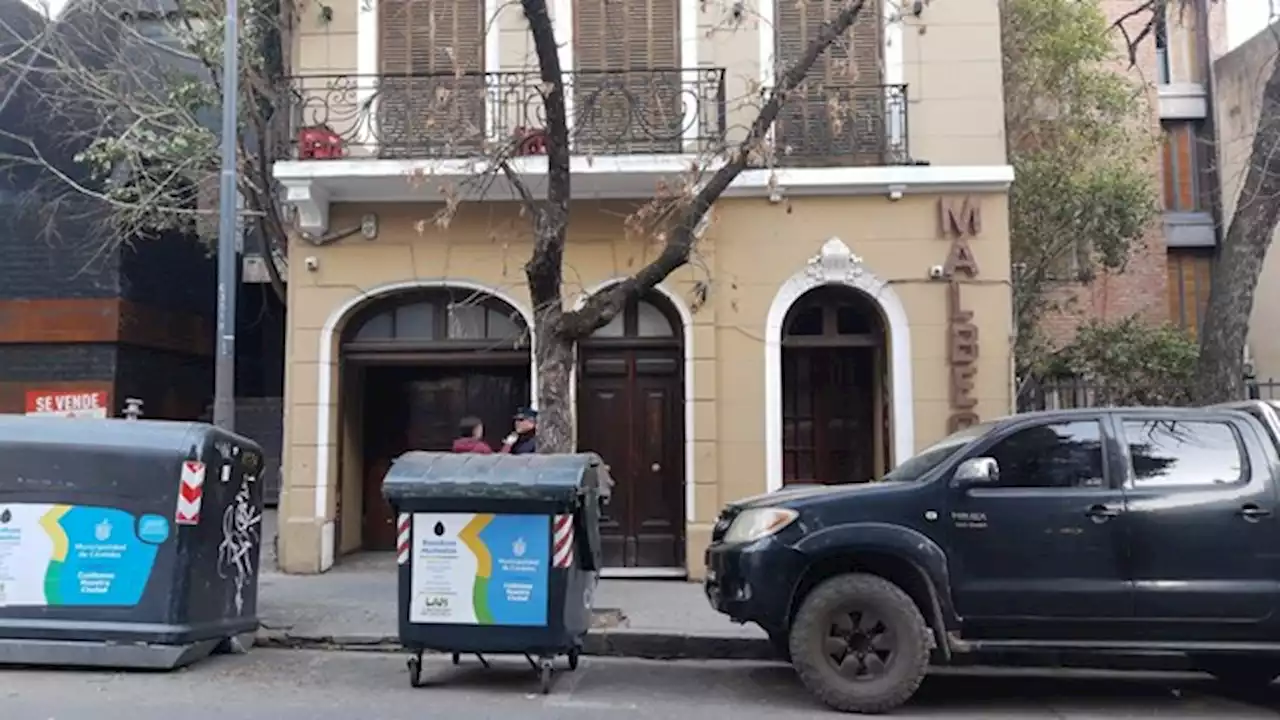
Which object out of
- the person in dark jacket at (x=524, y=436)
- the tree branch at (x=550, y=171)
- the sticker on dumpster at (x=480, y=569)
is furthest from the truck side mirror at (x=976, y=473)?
the person in dark jacket at (x=524, y=436)

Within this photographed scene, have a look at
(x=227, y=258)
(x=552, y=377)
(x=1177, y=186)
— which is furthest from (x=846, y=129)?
(x=1177, y=186)

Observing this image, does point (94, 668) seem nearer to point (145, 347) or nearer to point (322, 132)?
point (322, 132)

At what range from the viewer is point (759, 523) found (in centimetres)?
677

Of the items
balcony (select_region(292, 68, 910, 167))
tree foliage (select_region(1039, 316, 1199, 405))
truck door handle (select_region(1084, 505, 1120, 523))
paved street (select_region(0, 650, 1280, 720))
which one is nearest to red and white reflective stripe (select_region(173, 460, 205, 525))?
paved street (select_region(0, 650, 1280, 720))

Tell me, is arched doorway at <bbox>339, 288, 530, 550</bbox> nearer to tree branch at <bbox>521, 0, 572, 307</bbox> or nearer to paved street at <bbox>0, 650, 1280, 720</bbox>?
tree branch at <bbox>521, 0, 572, 307</bbox>

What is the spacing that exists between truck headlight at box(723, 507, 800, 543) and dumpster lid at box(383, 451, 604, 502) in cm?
109

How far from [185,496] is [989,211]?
27.7 ft

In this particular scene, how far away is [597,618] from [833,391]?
468cm

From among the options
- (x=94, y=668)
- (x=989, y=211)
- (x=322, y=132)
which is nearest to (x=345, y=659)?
(x=94, y=668)

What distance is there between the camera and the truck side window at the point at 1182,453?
6.57 m

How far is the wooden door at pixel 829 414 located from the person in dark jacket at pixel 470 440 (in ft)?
11.8

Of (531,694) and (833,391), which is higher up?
(833,391)

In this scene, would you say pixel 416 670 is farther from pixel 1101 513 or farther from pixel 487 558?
pixel 1101 513

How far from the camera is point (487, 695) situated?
689 centimetres
